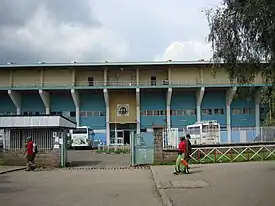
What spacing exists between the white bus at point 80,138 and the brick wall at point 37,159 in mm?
26661

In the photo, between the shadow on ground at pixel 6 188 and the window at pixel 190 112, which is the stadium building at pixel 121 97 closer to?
the window at pixel 190 112

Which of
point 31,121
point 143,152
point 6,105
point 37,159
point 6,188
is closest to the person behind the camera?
point 6,188

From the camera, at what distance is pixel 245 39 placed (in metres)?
12.3

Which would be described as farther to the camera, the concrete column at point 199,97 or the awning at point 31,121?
the concrete column at point 199,97

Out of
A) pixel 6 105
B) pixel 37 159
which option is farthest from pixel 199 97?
pixel 37 159

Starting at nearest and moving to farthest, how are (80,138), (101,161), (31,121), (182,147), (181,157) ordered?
1. (181,157)
2. (182,147)
3. (31,121)
4. (101,161)
5. (80,138)

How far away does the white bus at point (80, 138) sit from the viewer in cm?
5419

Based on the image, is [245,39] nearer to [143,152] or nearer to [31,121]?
[143,152]

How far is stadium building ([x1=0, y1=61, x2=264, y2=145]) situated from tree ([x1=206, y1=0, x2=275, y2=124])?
155ft

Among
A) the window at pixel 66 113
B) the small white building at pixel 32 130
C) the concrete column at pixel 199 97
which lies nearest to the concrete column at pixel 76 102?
the window at pixel 66 113

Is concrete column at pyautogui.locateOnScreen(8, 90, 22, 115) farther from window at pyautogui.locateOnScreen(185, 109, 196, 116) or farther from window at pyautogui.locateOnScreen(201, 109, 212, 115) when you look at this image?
window at pyautogui.locateOnScreen(201, 109, 212, 115)

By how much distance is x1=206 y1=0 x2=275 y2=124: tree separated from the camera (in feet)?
34.6

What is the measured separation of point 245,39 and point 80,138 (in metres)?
44.0

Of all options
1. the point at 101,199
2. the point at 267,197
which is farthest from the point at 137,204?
the point at 267,197
